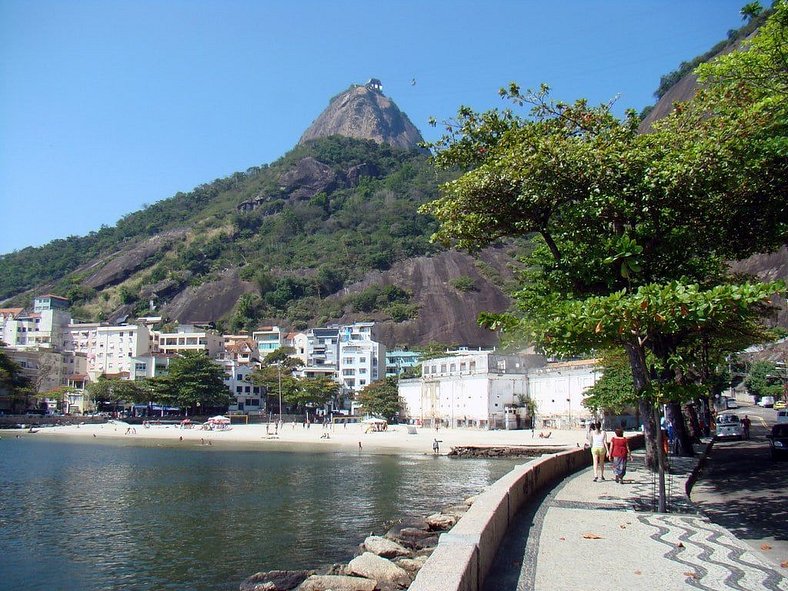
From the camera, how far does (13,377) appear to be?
87062 millimetres

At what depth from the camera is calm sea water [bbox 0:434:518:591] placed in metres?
16.2

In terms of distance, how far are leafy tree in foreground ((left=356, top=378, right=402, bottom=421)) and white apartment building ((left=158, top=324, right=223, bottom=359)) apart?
37.0 m

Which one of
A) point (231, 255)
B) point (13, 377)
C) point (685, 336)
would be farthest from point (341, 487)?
point (231, 255)

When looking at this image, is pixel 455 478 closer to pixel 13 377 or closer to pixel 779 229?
pixel 779 229

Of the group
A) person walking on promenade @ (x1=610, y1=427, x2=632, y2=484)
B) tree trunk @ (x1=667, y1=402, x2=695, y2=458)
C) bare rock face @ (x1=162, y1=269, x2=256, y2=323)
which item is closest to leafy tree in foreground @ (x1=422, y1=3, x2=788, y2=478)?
person walking on promenade @ (x1=610, y1=427, x2=632, y2=484)

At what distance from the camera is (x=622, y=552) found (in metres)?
9.02

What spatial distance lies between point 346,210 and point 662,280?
18677 cm

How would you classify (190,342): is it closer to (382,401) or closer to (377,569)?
(382,401)

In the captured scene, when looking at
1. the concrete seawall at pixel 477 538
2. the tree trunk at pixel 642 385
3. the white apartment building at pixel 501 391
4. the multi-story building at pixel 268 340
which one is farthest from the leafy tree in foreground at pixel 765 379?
the concrete seawall at pixel 477 538

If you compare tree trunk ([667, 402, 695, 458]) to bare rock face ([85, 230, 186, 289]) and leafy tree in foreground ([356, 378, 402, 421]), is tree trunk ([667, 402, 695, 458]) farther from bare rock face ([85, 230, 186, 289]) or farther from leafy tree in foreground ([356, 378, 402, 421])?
bare rock face ([85, 230, 186, 289])

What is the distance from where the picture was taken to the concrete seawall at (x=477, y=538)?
604cm

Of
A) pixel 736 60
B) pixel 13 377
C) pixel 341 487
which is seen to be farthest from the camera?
pixel 13 377

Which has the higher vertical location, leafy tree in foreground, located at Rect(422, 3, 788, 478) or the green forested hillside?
the green forested hillside

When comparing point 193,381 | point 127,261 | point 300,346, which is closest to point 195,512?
point 193,381
